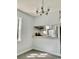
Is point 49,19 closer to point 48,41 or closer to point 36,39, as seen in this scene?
point 48,41

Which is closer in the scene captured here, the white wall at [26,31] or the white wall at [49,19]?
the white wall at [49,19]

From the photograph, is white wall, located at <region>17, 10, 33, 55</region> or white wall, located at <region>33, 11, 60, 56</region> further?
white wall, located at <region>17, 10, 33, 55</region>

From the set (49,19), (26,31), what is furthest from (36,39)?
(49,19)

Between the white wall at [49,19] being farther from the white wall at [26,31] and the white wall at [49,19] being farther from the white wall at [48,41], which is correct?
the white wall at [26,31]

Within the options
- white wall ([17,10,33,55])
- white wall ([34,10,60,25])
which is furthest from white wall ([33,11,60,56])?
white wall ([17,10,33,55])

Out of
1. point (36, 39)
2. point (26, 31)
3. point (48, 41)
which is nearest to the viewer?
point (48, 41)

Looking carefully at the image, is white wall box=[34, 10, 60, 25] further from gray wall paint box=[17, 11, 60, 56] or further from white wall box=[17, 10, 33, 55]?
white wall box=[17, 10, 33, 55]

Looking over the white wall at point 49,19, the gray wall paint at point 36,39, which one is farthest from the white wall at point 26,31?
the white wall at point 49,19
